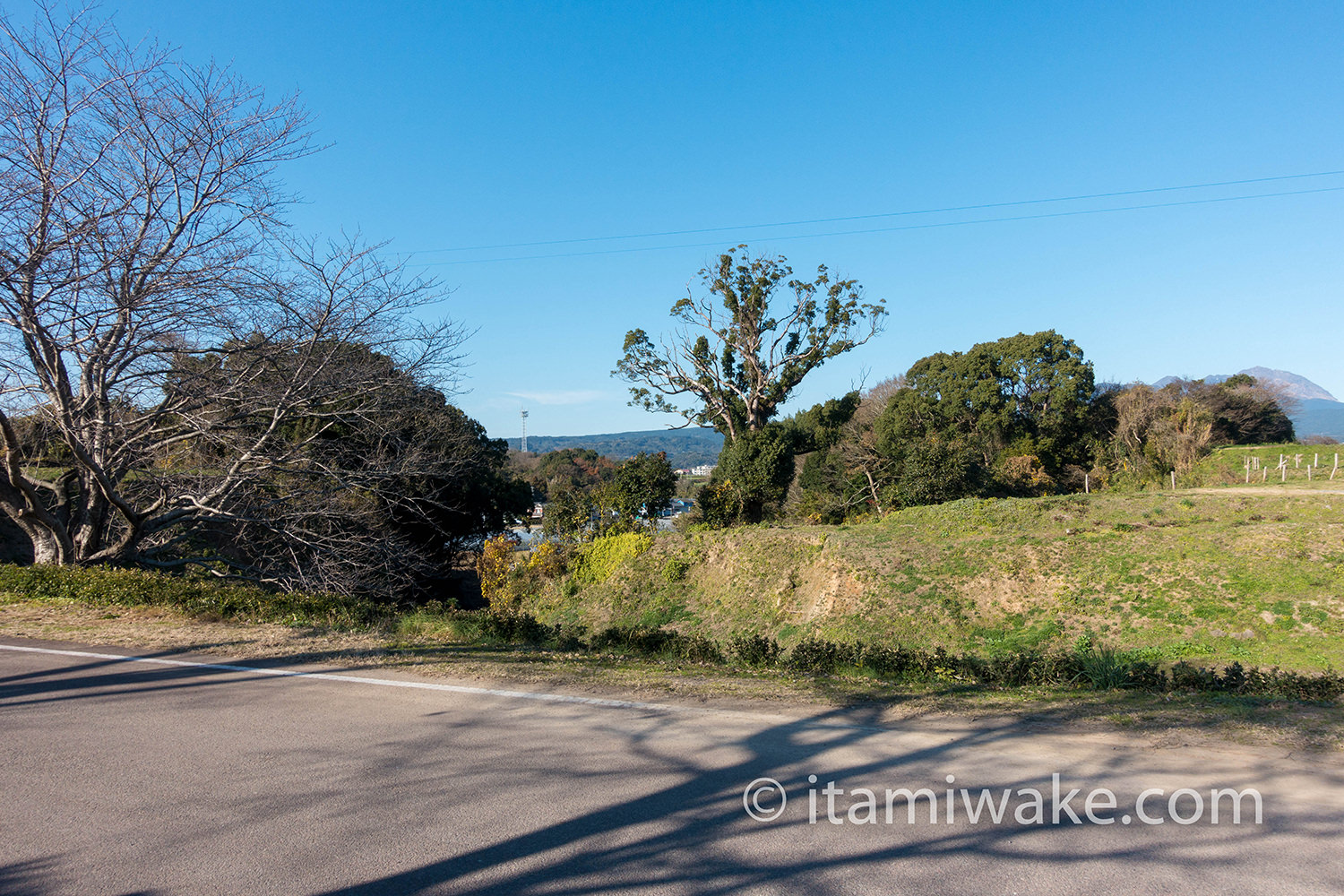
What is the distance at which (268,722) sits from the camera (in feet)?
17.6

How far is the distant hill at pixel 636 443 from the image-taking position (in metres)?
94.8

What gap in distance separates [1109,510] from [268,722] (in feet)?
65.7

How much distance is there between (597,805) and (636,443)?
4445 inches

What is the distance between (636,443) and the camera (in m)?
117

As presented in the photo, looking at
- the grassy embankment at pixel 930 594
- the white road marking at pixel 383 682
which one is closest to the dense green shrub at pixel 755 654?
the grassy embankment at pixel 930 594

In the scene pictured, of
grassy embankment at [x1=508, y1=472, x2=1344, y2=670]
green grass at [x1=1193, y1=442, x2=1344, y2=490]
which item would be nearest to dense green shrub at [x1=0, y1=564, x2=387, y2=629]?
grassy embankment at [x1=508, y1=472, x2=1344, y2=670]

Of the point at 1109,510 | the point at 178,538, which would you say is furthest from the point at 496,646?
the point at 1109,510

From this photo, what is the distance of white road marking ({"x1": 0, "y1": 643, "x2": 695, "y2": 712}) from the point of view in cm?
567

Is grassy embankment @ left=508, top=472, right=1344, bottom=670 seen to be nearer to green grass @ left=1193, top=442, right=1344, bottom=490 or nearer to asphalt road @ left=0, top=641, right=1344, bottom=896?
green grass @ left=1193, top=442, right=1344, bottom=490

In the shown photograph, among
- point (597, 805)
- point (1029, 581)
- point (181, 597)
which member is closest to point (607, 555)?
point (1029, 581)

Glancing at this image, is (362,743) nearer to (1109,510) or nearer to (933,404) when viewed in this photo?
(1109,510)

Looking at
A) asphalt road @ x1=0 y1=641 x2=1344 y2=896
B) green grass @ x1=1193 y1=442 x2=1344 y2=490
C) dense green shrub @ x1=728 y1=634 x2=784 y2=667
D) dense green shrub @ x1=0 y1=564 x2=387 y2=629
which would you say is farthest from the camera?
green grass @ x1=1193 y1=442 x2=1344 y2=490

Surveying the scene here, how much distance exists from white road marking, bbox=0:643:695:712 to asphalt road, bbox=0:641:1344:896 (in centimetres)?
8

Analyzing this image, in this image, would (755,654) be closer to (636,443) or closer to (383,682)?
(383,682)
